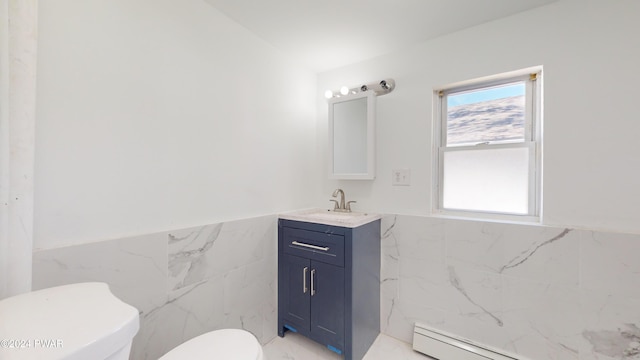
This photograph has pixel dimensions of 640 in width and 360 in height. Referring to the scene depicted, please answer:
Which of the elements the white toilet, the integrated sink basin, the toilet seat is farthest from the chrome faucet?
the white toilet

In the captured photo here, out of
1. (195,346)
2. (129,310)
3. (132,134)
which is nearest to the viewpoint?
(129,310)

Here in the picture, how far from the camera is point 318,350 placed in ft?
5.47

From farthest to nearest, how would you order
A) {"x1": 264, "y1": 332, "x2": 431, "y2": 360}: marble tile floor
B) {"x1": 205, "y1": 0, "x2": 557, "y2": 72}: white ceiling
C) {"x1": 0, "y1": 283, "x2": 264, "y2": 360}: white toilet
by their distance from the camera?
{"x1": 264, "y1": 332, "x2": 431, "y2": 360}: marble tile floor
{"x1": 205, "y1": 0, "x2": 557, "y2": 72}: white ceiling
{"x1": 0, "y1": 283, "x2": 264, "y2": 360}: white toilet

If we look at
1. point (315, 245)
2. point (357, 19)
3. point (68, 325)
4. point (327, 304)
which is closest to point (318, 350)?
point (327, 304)

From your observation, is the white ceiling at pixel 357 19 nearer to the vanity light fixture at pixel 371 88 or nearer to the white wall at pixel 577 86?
the white wall at pixel 577 86

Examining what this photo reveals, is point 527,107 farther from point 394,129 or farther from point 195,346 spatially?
point 195,346

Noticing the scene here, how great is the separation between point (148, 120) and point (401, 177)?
1.57 m

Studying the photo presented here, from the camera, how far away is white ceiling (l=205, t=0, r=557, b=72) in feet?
4.48

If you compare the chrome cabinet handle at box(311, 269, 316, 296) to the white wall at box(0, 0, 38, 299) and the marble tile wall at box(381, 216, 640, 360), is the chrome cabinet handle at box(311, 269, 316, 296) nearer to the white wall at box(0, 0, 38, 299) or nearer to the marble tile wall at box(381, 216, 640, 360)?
the marble tile wall at box(381, 216, 640, 360)

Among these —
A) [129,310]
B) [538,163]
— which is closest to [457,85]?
[538,163]

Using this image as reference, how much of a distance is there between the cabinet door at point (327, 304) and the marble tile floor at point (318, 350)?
14cm

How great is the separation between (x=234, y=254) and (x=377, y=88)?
5.05 feet

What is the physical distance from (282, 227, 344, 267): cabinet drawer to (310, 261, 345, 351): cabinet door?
0.05 metres

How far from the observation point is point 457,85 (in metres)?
1.68
